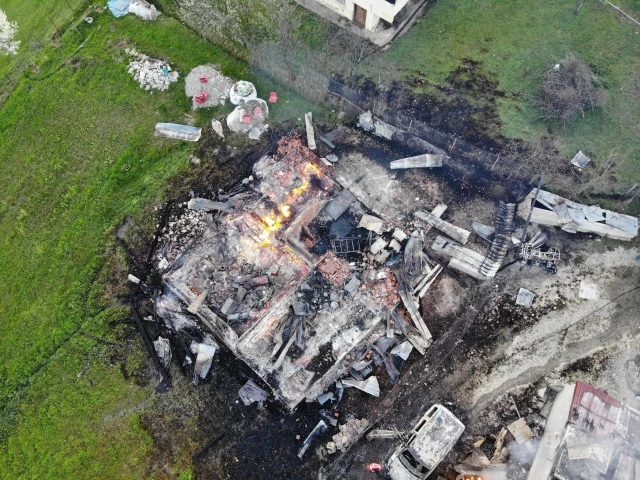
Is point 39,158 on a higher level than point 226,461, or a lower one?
higher

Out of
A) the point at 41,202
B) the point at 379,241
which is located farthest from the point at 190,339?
the point at 41,202

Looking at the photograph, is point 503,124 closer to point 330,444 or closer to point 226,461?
point 330,444

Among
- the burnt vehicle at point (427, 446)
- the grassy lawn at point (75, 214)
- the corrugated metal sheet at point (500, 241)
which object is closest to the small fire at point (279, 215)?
the grassy lawn at point (75, 214)

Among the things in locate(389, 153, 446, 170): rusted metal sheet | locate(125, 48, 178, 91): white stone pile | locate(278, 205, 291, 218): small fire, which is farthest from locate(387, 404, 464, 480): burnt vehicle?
locate(125, 48, 178, 91): white stone pile

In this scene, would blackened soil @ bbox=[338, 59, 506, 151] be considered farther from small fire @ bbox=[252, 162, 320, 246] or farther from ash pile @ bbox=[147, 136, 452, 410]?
small fire @ bbox=[252, 162, 320, 246]

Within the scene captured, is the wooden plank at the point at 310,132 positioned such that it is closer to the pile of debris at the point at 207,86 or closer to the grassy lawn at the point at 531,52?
the grassy lawn at the point at 531,52

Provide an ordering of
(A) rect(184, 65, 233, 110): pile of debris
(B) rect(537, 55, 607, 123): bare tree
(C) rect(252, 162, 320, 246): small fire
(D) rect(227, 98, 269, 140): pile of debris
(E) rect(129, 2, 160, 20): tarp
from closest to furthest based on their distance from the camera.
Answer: (C) rect(252, 162, 320, 246): small fire → (B) rect(537, 55, 607, 123): bare tree → (D) rect(227, 98, 269, 140): pile of debris → (A) rect(184, 65, 233, 110): pile of debris → (E) rect(129, 2, 160, 20): tarp

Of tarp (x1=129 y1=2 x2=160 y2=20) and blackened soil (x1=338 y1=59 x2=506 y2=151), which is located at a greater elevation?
tarp (x1=129 y1=2 x2=160 y2=20)
